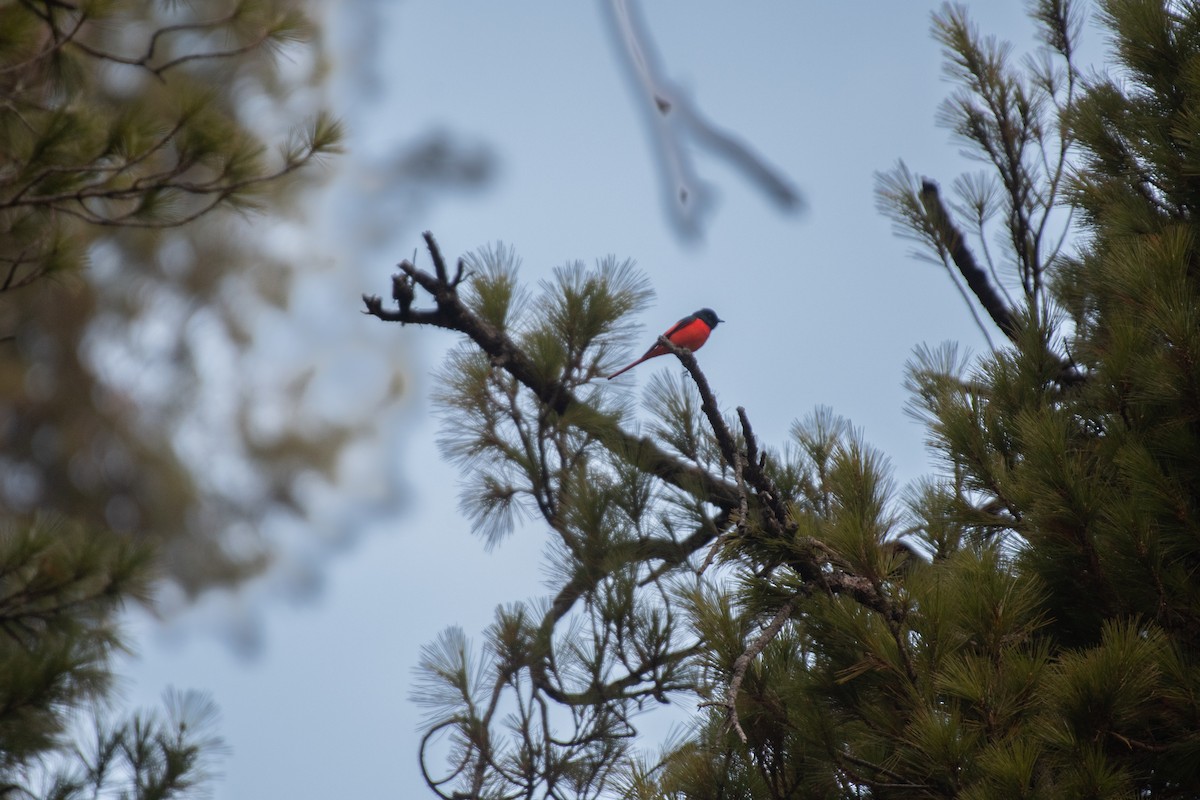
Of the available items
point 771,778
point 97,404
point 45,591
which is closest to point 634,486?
point 771,778

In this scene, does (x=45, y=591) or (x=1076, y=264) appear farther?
(x=45, y=591)

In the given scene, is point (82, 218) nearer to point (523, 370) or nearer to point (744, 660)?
point (523, 370)

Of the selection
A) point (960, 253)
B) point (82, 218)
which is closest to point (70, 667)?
point (82, 218)

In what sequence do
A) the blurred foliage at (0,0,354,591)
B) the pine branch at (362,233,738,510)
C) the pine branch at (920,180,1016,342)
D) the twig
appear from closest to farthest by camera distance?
the twig < the pine branch at (362,233,738,510) < the pine branch at (920,180,1016,342) < the blurred foliage at (0,0,354,591)

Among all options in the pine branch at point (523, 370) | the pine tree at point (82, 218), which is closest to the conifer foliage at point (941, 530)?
the pine branch at point (523, 370)

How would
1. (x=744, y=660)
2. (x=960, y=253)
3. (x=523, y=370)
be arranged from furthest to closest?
(x=960, y=253) < (x=523, y=370) < (x=744, y=660)

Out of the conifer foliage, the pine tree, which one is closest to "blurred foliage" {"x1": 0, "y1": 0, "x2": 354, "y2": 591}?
the pine tree

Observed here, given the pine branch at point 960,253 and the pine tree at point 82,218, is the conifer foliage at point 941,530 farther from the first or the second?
the pine tree at point 82,218

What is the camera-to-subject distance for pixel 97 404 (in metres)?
5.24

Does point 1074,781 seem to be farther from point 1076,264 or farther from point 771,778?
point 1076,264

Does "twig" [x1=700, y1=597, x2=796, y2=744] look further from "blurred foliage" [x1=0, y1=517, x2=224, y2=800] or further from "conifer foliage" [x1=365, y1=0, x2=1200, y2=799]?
"blurred foliage" [x1=0, y1=517, x2=224, y2=800]

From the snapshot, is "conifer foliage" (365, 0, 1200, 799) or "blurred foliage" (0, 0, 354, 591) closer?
"conifer foliage" (365, 0, 1200, 799)

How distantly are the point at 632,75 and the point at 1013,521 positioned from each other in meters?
1.07

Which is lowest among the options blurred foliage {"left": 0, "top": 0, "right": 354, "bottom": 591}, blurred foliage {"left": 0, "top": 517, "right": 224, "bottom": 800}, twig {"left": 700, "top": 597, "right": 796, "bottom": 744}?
twig {"left": 700, "top": 597, "right": 796, "bottom": 744}
